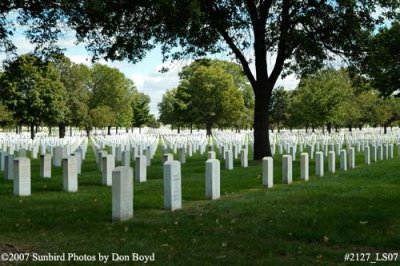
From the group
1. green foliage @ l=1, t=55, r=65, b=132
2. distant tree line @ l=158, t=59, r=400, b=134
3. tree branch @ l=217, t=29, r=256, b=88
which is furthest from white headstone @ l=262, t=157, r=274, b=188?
green foliage @ l=1, t=55, r=65, b=132

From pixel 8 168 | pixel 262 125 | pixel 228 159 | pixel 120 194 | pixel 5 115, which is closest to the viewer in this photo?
pixel 120 194

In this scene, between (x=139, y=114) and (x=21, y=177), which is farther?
(x=139, y=114)

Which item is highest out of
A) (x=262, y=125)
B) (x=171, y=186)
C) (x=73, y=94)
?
(x=73, y=94)

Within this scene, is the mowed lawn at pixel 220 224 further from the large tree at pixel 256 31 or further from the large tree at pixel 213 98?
the large tree at pixel 213 98

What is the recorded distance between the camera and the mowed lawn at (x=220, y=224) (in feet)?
22.2

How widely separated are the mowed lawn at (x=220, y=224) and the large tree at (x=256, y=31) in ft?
19.9

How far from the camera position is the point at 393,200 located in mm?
10844

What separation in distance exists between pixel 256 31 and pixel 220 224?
15158mm

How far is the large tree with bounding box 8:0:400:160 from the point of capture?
17234mm

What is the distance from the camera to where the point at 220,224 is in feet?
27.9

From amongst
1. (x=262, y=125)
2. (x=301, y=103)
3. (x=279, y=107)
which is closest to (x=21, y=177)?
(x=262, y=125)

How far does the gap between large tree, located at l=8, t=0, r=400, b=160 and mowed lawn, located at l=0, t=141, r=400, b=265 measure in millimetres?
6077

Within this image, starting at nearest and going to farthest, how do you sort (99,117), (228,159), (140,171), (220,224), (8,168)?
(220,224) → (140,171) → (8,168) → (228,159) → (99,117)

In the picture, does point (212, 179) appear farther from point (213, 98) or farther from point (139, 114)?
point (139, 114)
